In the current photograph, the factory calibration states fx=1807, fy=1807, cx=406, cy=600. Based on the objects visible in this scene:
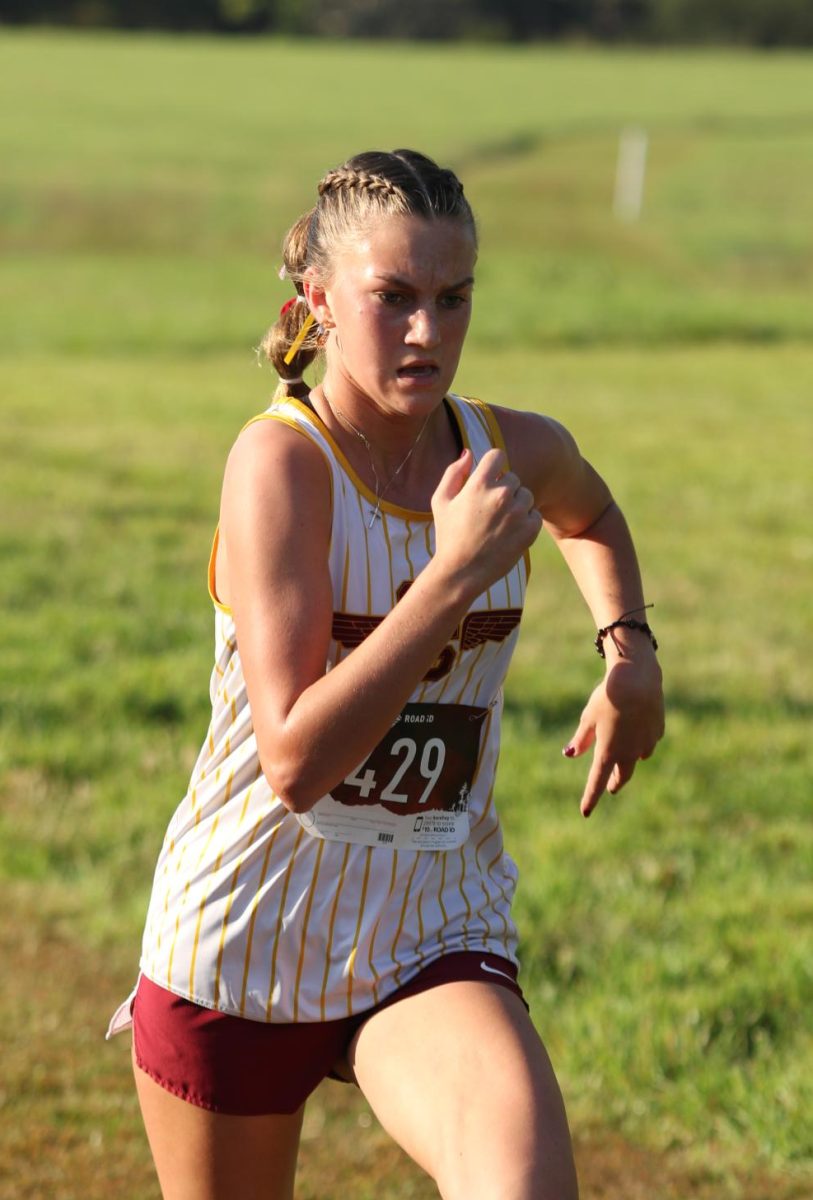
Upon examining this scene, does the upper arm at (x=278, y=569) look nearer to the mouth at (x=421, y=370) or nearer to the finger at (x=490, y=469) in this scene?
the mouth at (x=421, y=370)

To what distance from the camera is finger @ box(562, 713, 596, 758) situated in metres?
3.08

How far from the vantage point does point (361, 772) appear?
9.00 feet

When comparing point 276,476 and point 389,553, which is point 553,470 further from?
point 276,476

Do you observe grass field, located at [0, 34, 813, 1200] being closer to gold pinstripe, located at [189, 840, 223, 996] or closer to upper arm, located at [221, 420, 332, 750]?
gold pinstripe, located at [189, 840, 223, 996]

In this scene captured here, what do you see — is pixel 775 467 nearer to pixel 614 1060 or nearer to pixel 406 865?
pixel 614 1060

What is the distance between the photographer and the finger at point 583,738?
3.08 m

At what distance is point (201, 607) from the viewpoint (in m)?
8.48

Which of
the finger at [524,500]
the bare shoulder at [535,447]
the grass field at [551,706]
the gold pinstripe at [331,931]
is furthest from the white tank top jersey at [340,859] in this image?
the grass field at [551,706]

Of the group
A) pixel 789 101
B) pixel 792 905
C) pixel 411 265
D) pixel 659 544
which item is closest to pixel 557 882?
pixel 792 905

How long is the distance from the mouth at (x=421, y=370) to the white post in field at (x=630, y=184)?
32395mm

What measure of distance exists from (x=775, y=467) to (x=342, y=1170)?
946 cm

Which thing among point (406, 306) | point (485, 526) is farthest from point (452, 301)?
point (485, 526)

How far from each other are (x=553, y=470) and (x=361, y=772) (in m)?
0.65

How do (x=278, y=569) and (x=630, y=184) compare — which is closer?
(x=278, y=569)
